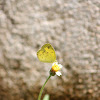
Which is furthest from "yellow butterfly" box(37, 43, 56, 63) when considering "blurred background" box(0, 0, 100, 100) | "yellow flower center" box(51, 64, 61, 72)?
"blurred background" box(0, 0, 100, 100)

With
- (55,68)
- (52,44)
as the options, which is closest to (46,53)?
(55,68)

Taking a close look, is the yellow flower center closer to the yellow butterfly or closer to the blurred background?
the yellow butterfly

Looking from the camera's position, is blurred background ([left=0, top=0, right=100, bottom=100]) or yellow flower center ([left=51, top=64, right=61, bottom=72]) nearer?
yellow flower center ([left=51, top=64, right=61, bottom=72])

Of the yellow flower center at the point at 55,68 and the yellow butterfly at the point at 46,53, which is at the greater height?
the yellow butterfly at the point at 46,53

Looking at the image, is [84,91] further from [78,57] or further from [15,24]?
[15,24]

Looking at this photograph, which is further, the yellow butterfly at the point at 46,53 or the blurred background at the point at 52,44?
the blurred background at the point at 52,44

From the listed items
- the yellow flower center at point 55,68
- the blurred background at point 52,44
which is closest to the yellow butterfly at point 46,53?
the yellow flower center at point 55,68

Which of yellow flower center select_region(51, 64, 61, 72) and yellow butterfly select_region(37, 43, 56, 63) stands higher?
yellow butterfly select_region(37, 43, 56, 63)

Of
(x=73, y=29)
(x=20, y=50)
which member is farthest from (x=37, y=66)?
(x=73, y=29)

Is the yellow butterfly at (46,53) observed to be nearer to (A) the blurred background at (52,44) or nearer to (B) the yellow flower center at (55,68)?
(B) the yellow flower center at (55,68)
